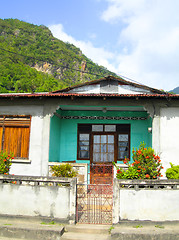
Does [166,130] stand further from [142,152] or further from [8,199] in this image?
[8,199]

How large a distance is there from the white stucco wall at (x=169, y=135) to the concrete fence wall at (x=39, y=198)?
14.0 feet

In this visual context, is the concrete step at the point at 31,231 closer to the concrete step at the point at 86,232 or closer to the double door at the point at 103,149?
the concrete step at the point at 86,232

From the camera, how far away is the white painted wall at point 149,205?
6059 mm

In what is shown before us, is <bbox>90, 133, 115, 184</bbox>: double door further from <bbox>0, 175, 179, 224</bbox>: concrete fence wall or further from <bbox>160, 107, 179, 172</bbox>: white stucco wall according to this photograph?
<bbox>0, 175, 179, 224</bbox>: concrete fence wall

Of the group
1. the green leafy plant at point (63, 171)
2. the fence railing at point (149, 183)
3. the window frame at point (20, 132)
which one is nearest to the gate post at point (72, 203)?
the fence railing at point (149, 183)

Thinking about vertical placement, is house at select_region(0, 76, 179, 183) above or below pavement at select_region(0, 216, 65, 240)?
above

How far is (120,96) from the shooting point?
29.9 feet

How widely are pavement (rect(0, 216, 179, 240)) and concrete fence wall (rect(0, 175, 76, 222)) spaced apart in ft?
0.79

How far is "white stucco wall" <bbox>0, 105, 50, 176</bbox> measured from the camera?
9.53 meters

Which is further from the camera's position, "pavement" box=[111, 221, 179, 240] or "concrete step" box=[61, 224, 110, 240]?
"concrete step" box=[61, 224, 110, 240]

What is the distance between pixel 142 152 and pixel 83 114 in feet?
16.7

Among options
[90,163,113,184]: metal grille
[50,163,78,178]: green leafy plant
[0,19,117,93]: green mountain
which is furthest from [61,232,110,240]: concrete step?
[0,19,117,93]: green mountain

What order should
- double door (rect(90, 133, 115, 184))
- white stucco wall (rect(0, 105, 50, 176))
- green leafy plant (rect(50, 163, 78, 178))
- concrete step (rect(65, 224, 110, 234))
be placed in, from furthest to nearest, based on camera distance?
double door (rect(90, 133, 115, 184)) → white stucco wall (rect(0, 105, 50, 176)) → green leafy plant (rect(50, 163, 78, 178)) → concrete step (rect(65, 224, 110, 234))

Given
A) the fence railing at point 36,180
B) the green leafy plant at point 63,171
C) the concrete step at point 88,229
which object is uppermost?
the green leafy plant at point 63,171
